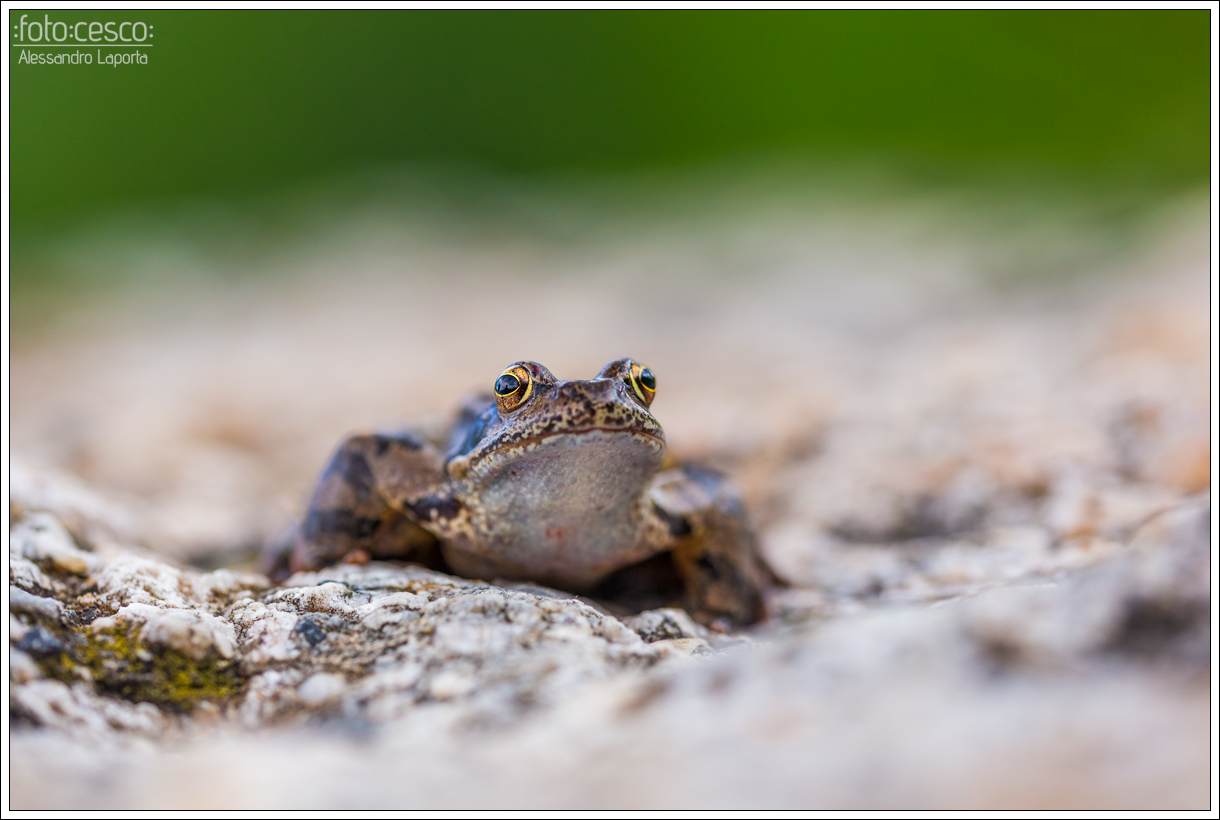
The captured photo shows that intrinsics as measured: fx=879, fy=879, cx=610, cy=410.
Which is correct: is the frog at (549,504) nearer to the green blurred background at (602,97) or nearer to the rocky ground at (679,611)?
the rocky ground at (679,611)

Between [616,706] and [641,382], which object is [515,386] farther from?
[616,706]

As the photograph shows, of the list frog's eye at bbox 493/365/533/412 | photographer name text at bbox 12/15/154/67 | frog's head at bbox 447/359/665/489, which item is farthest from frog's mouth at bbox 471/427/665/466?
photographer name text at bbox 12/15/154/67

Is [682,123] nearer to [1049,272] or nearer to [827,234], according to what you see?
[827,234]

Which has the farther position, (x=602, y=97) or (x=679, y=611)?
(x=602, y=97)

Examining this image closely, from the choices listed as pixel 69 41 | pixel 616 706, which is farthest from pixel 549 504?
pixel 69 41

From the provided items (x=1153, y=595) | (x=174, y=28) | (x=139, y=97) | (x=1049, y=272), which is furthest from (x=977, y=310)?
(x=139, y=97)

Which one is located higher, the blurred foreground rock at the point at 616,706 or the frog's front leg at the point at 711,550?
the frog's front leg at the point at 711,550

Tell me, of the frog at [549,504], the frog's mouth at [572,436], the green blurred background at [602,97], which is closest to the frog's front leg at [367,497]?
the frog at [549,504]
